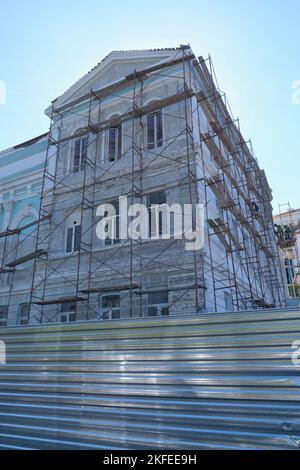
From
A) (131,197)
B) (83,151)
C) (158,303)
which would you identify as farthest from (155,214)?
(83,151)

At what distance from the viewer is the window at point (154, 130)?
13.5m

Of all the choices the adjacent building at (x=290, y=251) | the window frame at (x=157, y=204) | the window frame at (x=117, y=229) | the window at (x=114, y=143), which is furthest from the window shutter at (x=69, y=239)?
the adjacent building at (x=290, y=251)

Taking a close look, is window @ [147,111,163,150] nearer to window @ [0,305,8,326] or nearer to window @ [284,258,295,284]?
window @ [0,305,8,326]

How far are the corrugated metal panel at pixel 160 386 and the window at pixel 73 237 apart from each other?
365 inches

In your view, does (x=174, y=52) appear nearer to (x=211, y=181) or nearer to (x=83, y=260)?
(x=211, y=181)

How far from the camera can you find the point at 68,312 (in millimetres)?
12789

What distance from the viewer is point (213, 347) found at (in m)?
3.83

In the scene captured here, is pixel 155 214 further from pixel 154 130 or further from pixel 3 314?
pixel 3 314

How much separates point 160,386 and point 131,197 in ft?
31.4

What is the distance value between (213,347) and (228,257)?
33.2ft

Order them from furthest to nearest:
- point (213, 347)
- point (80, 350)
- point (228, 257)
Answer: point (228, 257)
point (80, 350)
point (213, 347)

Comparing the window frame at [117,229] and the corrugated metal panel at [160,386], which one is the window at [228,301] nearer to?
the window frame at [117,229]
